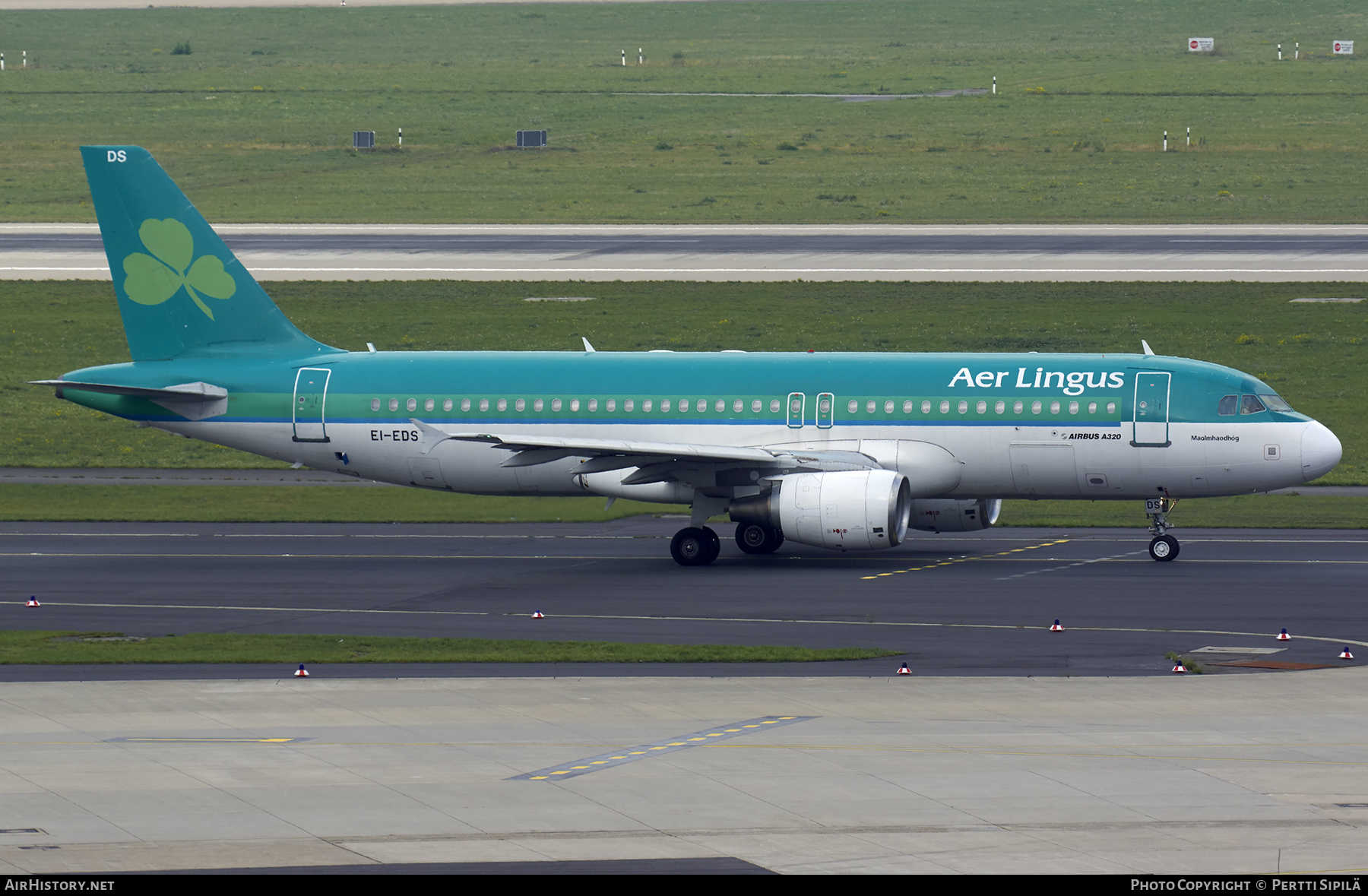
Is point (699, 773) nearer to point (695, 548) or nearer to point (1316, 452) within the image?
point (695, 548)

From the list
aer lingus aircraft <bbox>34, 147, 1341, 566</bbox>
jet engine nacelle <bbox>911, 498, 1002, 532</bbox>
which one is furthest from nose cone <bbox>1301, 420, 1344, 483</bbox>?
jet engine nacelle <bbox>911, 498, 1002, 532</bbox>

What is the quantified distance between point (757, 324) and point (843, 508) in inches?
1359

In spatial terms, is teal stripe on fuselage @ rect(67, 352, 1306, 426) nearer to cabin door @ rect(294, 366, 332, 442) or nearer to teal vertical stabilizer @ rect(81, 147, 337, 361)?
cabin door @ rect(294, 366, 332, 442)

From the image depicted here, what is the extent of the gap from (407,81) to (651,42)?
36.3 meters

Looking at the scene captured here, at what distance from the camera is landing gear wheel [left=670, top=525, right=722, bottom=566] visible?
42031 millimetres

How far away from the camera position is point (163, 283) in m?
45.6

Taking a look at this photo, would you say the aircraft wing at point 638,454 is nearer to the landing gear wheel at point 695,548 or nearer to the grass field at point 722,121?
the landing gear wheel at point 695,548

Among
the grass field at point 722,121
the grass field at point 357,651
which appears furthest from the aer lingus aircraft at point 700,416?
the grass field at point 722,121

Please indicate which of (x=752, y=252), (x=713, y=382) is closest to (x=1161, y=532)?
(x=713, y=382)

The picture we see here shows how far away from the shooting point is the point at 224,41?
191625mm

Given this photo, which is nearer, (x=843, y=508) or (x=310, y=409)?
(x=843, y=508)

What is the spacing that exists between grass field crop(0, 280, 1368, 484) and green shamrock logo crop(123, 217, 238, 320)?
16.2 meters

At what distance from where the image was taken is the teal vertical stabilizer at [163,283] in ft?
149

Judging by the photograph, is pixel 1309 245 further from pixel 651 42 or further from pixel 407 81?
pixel 651 42
